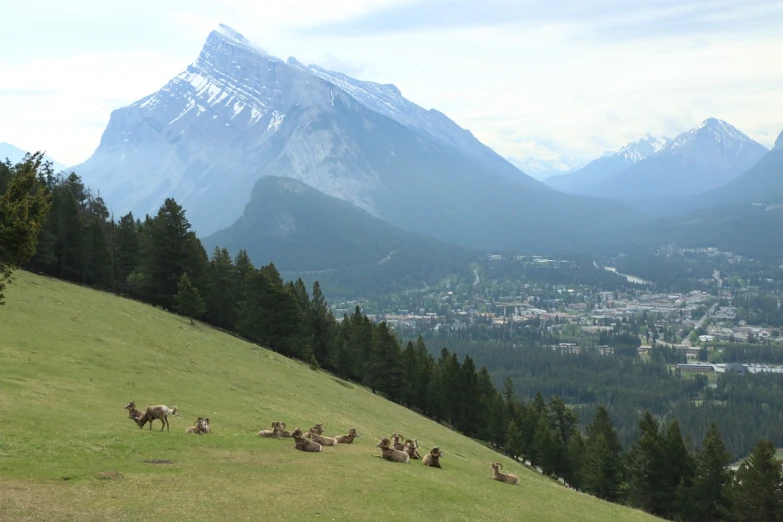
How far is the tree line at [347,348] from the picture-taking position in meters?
64.6

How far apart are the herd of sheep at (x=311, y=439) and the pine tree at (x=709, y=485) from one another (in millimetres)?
34145

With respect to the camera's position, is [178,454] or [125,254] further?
[125,254]

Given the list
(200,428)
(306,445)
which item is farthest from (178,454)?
(306,445)

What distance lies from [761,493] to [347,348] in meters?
52.4

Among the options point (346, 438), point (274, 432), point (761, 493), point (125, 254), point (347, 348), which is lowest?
point (761, 493)

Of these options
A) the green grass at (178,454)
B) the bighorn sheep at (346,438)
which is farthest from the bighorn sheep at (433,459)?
the bighorn sheep at (346,438)

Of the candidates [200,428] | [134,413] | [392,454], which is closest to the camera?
[134,413]

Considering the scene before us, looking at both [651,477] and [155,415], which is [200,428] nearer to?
[155,415]

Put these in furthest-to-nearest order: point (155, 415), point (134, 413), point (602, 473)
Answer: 1. point (602, 473)
2. point (134, 413)
3. point (155, 415)

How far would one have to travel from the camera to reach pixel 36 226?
2341 cm

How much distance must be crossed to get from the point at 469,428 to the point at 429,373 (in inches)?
351

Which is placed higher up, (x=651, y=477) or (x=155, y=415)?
(x=155, y=415)

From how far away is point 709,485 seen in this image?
57.3 meters

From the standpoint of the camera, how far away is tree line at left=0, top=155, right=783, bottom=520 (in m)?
64.6
